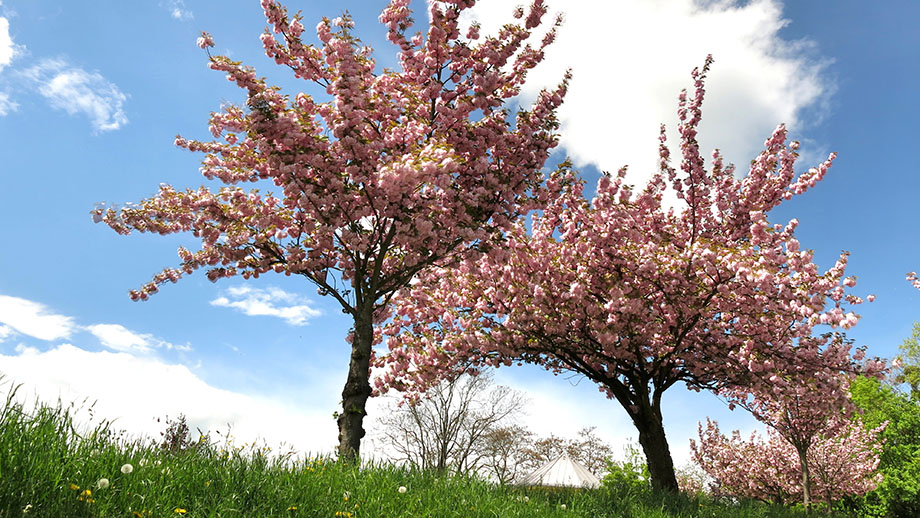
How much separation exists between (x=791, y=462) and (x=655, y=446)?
2230 cm

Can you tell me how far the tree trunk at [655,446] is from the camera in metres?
13.0

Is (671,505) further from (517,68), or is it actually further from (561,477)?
(561,477)

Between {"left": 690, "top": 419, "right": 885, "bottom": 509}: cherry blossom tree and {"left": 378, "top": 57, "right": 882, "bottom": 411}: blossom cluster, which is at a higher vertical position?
{"left": 378, "top": 57, "right": 882, "bottom": 411}: blossom cluster

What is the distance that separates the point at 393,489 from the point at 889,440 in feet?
113

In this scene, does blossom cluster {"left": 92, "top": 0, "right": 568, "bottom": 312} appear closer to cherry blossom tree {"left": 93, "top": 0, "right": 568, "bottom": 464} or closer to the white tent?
cherry blossom tree {"left": 93, "top": 0, "right": 568, "bottom": 464}

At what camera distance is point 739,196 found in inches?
514

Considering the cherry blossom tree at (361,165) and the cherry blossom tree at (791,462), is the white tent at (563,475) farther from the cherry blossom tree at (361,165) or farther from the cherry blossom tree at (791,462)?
the cherry blossom tree at (361,165)

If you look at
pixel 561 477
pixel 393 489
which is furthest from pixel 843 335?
pixel 561 477

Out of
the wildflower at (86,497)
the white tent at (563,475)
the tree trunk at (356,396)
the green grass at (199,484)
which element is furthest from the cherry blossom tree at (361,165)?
the white tent at (563,475)

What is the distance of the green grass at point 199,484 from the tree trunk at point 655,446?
20.1 ft

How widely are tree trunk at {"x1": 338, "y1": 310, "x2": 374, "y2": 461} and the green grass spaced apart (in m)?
2.00

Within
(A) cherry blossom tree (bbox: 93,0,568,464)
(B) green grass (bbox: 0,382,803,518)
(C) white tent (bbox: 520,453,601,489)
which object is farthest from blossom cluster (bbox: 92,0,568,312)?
(C) white tent (bbox: 520,453,601,489)

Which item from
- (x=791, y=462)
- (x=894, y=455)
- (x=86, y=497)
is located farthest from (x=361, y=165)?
(x=894, y=455)

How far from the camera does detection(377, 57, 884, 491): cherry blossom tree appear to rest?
1085 cm
